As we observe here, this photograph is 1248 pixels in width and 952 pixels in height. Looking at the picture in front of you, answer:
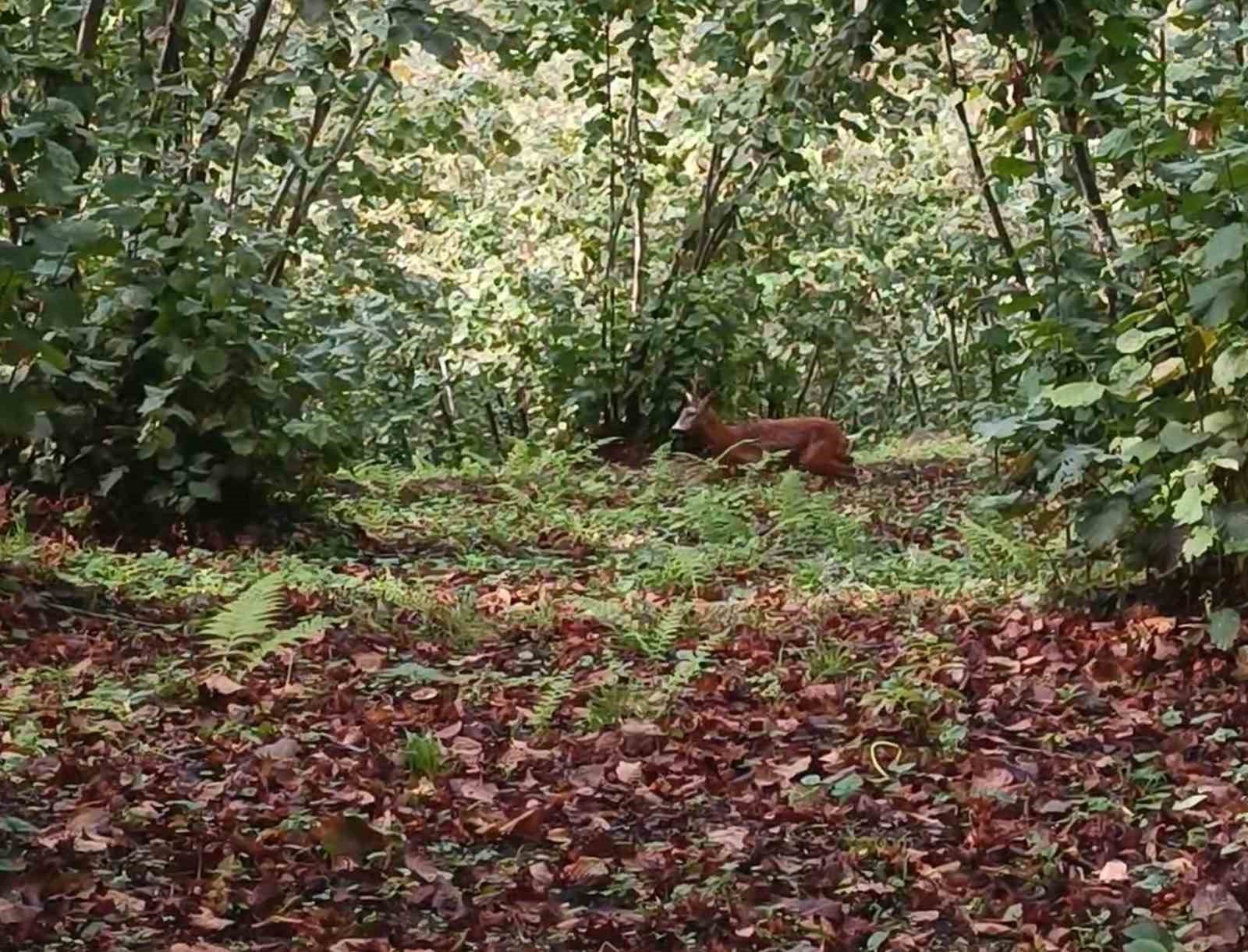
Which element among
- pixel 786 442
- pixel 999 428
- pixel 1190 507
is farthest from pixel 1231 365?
pixel 786 442

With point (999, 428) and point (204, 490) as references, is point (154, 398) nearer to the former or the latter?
point (204, 490)

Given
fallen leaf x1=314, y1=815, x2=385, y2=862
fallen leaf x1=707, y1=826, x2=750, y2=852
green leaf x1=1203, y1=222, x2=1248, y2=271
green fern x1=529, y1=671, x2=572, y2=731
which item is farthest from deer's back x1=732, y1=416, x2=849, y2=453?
fallen leaf x1=314, y1=815, x2=385, y2=862

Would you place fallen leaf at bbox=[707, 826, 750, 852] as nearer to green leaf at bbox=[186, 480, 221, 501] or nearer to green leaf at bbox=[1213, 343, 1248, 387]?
green leaf at bbox=[1213, 343, 1248, 387]

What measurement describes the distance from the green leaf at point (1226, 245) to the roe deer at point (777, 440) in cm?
625

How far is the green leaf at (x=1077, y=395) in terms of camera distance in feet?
15.5

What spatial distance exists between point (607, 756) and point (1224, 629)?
183 cm

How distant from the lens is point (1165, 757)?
4.08 metres

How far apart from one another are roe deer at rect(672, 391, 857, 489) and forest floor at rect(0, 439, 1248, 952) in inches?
161

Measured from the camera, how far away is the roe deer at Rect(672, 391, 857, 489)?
11.1m

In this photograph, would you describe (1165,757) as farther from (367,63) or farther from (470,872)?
(367,63)

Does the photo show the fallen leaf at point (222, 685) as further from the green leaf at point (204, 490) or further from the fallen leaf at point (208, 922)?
the green leaf at point (204, 490)

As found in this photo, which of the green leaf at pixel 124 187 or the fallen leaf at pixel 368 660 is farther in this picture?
the fallen leaf at pixel 368 660

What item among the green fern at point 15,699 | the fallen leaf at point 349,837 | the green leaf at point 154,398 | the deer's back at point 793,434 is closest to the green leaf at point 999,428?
the fallen leaf at point 349,837

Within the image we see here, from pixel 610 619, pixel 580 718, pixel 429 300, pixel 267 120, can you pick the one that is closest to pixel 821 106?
pixel 267 120
